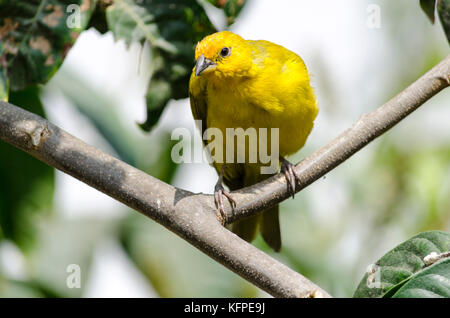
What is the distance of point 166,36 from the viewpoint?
316 cm

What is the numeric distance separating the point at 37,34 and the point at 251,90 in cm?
119

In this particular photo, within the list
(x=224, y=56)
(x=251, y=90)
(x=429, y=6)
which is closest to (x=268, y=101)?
(x=251, y=90)

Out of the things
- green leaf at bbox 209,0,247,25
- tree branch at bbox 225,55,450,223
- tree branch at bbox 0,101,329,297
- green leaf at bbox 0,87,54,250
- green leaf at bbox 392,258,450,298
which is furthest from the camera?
green leaf at bbox 0,87,54,250

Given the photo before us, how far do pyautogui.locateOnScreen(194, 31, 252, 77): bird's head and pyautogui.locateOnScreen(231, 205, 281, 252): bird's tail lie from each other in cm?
91

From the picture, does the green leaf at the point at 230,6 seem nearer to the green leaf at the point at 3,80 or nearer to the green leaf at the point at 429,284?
the green leaf at the point at 3,80

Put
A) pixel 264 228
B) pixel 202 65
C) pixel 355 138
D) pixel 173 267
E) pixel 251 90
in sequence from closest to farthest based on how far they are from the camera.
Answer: pixel 355 138, pixel 202 65, pixel 251 90, pixel 264 228, pixel 173 267

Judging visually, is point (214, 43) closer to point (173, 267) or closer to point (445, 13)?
point (445, 13)

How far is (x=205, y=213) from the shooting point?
221 cm

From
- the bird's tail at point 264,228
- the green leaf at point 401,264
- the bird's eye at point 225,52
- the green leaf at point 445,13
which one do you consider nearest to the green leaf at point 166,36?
the bird's eye at point 225,52

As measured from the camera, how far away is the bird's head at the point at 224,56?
3.33 meters

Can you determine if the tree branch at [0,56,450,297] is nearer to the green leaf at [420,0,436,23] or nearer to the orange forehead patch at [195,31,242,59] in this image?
the green leaf at [420,0,436,23]

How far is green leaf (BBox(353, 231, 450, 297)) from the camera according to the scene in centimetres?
220

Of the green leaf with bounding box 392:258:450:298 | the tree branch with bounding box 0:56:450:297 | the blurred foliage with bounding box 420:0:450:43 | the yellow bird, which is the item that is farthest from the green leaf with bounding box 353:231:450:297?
the yellow bird
